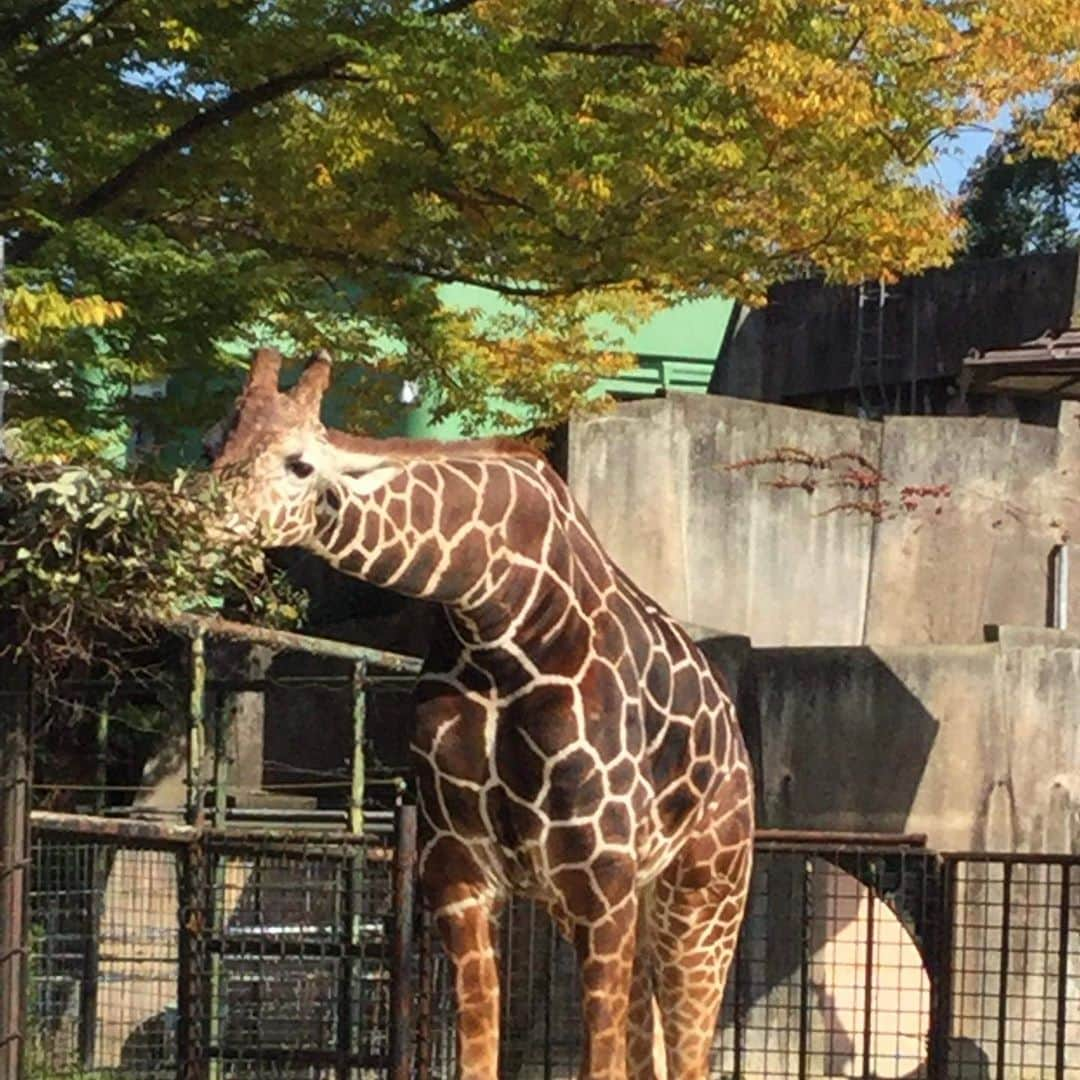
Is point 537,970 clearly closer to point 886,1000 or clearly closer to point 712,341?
point 886,1000

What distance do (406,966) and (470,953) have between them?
746mm

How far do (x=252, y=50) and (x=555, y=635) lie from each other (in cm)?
683

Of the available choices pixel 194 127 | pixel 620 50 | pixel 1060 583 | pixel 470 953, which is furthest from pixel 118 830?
pixel 1060 583

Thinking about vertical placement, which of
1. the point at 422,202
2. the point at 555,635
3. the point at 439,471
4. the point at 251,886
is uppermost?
the point at 422,202

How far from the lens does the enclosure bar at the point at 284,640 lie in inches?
461

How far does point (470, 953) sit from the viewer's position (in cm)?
739

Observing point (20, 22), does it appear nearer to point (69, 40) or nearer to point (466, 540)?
point (69, 40)

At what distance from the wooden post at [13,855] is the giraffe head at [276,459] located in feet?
2.62

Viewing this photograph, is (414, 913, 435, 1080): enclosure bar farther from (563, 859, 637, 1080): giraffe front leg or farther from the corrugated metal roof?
the corrugated metal roof

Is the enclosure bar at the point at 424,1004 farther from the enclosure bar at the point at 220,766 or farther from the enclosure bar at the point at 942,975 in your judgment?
the enclosure bar at the point at 220,766

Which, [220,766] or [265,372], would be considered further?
[220,766]

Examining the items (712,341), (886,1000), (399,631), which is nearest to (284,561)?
(399,631)

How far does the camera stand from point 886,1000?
563 inches

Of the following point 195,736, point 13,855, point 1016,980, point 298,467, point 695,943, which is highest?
point 298,467
